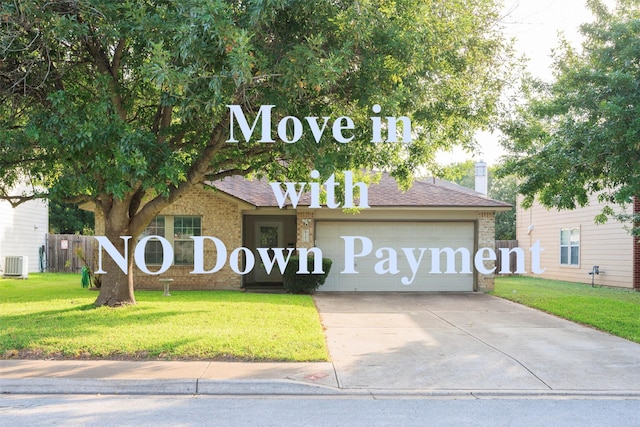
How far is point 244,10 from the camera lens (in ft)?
32.1

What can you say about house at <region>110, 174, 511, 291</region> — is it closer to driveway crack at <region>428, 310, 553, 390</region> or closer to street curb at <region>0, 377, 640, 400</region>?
driveway crack at <region>428, 310, 553, 390</region>

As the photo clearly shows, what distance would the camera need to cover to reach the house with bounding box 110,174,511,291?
1955cm

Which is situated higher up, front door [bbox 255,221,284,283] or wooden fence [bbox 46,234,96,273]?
front door [bbox 255,221,284,283]

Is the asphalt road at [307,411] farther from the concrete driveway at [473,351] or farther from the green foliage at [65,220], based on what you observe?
the green foliage at [65,220]

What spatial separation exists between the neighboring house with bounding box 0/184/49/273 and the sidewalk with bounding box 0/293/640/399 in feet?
61.0

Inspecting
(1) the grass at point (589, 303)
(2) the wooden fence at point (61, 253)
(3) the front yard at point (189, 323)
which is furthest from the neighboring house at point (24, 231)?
(1) the grass at point (589, 303)

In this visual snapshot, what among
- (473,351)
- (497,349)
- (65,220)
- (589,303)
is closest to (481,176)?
(589,303)

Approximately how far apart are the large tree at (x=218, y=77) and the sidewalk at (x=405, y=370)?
3104 millimetres

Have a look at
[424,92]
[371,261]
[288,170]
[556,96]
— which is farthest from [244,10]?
[371,261]

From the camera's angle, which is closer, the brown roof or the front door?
the brown roof

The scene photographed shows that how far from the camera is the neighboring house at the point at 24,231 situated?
25.8 metres

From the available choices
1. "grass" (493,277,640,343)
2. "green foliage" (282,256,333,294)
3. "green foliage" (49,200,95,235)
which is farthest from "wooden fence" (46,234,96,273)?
"grass" (493,277,640,343)

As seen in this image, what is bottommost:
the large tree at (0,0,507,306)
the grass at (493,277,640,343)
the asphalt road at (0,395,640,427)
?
the asphalt road at (0,395,640,427)

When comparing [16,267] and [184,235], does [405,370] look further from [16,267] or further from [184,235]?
[16,267]
